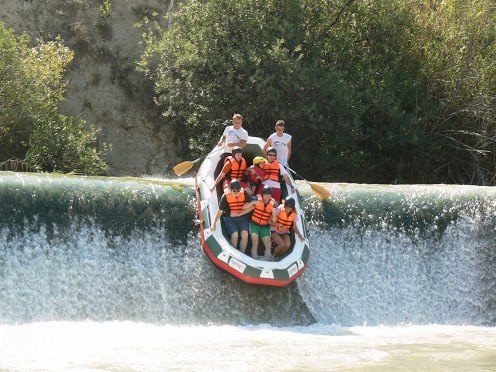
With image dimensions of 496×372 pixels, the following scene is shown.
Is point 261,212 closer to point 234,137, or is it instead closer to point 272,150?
point 272,150

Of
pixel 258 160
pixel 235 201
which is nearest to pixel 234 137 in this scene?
pixel 258 160

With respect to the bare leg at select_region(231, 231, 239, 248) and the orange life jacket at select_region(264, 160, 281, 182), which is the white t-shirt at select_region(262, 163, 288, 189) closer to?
the orange life jacket at select_region(264, 160, 281, 182)

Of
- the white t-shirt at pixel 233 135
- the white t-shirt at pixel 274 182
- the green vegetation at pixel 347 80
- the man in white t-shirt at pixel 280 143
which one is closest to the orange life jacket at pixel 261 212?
the white t-shirt at pixel 274 182

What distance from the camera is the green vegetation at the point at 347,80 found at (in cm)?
1852

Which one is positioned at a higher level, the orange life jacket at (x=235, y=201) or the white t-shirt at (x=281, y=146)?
the white t-shirt at (x=281, y=146)

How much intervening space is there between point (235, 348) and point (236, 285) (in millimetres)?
1924

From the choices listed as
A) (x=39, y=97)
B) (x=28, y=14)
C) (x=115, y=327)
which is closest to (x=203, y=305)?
(x=115, y=327)

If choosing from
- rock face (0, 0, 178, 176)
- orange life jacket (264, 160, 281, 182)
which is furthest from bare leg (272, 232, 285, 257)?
rock face (0, 0, 178, 176)

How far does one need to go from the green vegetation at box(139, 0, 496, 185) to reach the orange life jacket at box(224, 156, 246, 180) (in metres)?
5.10

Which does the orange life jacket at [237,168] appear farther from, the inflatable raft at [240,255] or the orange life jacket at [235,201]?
the orange life jacket at [235,201]

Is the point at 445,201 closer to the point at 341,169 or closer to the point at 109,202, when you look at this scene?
the point at 109,202

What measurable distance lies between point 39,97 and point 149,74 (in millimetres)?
3189

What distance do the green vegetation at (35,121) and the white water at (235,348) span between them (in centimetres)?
632

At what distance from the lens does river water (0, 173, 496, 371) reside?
10500 millimetres
